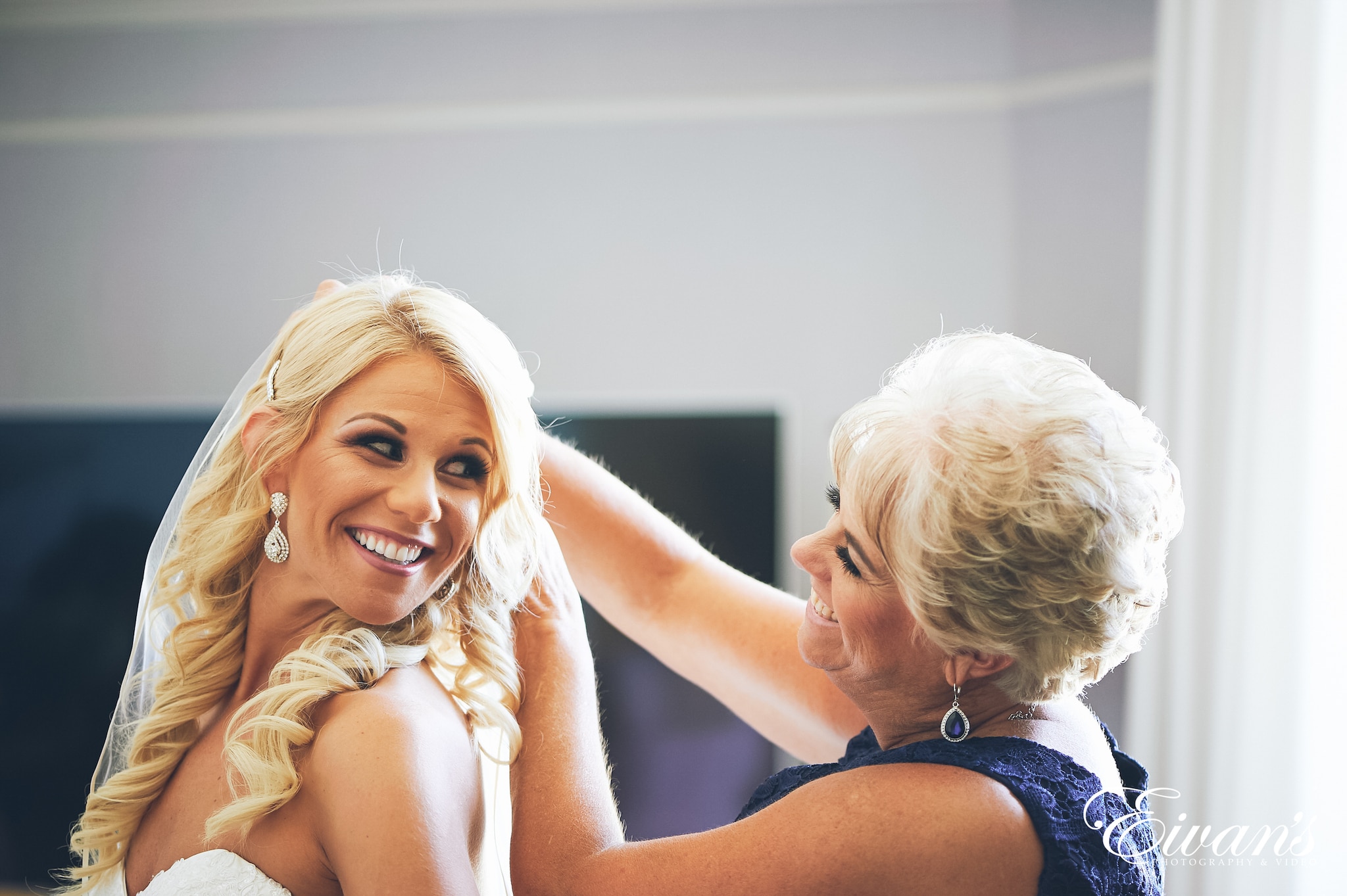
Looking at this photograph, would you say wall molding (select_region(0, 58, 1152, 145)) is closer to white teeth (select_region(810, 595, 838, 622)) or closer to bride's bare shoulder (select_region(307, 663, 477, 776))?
white teeth (select_region(810, 595, 838, 622))

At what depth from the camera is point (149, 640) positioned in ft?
4.40

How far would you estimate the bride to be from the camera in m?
1.04

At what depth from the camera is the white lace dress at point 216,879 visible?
3.42ft

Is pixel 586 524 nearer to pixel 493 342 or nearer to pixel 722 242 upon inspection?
pixel 493 342

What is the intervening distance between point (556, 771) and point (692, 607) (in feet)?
1.69

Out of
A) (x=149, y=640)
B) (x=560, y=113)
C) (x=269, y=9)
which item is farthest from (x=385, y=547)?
(x=269, y=9)

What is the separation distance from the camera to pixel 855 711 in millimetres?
1545

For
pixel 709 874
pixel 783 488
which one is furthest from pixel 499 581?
pixel 783 488

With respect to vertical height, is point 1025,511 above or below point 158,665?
above

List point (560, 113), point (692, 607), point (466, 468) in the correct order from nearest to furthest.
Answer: point (466, 468) → point (692, 607) → point (560, 113)

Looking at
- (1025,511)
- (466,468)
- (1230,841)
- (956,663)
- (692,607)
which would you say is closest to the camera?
(1025,511)

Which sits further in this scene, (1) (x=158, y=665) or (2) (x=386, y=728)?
(1) (x=158, y=665)

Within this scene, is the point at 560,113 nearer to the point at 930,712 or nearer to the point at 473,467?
the point at 473,467

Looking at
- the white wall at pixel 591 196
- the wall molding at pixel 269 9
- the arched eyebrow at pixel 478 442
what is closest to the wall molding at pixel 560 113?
the white wall at pixel 591 196
